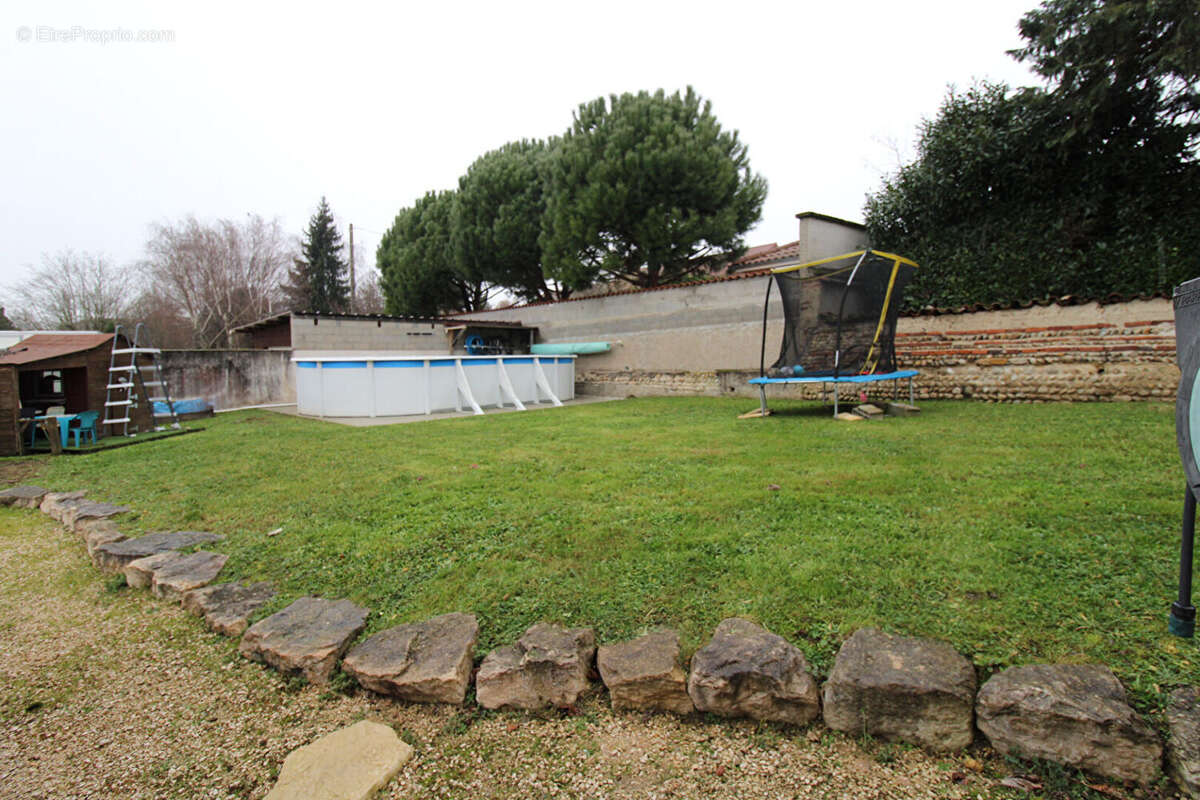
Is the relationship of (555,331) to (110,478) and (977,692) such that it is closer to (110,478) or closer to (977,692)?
(110,478)

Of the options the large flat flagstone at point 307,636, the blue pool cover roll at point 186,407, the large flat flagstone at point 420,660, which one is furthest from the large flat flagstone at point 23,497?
the blue pool cover roll at point 186,407

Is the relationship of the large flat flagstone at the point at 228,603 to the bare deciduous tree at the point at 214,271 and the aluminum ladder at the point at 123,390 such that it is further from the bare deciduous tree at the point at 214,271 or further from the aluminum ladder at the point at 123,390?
the bare deciduous tree at the point at 214,271

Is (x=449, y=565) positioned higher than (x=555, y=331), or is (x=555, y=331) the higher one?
(x=555, y=331)

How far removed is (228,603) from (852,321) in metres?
7.90

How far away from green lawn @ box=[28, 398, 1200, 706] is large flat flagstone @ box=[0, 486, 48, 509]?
31 centimetres

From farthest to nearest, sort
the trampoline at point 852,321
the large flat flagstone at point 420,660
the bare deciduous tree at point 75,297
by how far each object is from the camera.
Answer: the bare deciduous tree at point 75,297, the trampoline at point 852,321, the large flat flagstone at point 420,660

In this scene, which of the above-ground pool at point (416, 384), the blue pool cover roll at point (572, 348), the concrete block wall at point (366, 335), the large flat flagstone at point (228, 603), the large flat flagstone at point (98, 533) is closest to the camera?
the large flat flagstone at point (228, 603)

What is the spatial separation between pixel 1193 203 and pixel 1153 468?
7.95 metres

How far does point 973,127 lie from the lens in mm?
10422

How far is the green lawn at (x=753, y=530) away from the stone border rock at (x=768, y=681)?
12 cm

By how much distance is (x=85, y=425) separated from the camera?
784cm

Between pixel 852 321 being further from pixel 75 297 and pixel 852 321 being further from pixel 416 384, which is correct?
pixel 75 297

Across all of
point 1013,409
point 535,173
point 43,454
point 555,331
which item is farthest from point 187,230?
point 1013,409

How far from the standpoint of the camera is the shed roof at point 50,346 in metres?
7.26
